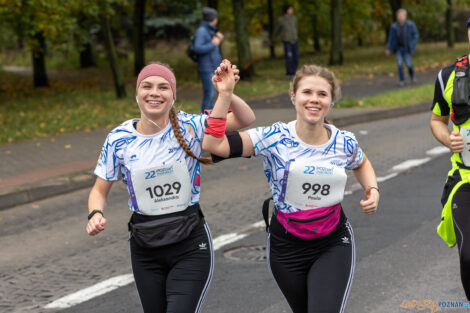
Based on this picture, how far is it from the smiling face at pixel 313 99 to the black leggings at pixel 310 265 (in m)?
0.60

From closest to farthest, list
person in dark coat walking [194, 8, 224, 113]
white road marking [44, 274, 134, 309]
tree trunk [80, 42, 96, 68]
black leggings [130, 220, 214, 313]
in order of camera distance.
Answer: black leggings [130, 220, 214, 313]
white road marking [44, 274, 134, 309]
person in dark coat walking [194, 8, 224, 113]
tree trunk [80, 42, 96, 68]

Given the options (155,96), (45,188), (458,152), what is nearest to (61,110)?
(45,188)

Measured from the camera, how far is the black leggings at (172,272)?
391 centimetres

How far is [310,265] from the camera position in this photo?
158 inches

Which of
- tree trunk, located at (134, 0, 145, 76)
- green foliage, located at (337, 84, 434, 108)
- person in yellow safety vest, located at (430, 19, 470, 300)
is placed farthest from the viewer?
tree trunk, located at (134, 0, 145, 76)

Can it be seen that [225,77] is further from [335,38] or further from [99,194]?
[335,38]

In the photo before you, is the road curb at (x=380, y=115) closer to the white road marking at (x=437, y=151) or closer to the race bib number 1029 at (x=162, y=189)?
the white road marking at (x=437, y=151)

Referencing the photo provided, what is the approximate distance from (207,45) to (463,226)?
10903mm

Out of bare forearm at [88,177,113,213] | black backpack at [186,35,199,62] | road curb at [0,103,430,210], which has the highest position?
bare forearm at [88,177,113,213]

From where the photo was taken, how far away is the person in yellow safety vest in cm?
432

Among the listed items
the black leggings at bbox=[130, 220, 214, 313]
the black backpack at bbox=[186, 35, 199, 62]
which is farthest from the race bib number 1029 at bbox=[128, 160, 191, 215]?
the black backpack at bbox=[186, 35, 199, 62]

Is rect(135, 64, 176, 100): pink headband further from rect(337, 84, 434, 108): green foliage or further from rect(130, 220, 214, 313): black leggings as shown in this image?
rect(337, 84, 434, 108): green foliage

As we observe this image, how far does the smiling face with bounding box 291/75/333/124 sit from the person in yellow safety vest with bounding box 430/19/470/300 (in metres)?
0.83

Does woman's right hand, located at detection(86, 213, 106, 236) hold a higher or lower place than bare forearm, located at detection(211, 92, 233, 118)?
lower
